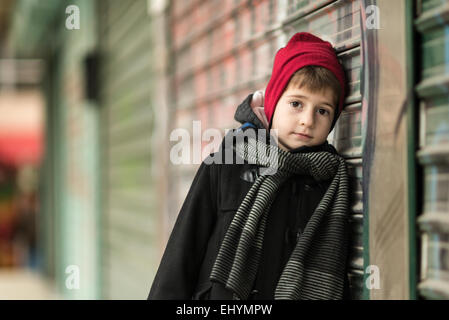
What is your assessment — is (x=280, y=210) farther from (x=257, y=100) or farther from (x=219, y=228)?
(x=257, y=100)

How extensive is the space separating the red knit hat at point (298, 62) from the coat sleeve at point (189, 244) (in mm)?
293

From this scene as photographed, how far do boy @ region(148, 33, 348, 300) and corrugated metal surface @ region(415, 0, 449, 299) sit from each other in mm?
242

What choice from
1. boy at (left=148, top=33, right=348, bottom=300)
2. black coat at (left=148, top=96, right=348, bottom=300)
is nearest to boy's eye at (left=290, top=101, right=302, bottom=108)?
boy at (left=148, top=33, right=348, bottom=300)

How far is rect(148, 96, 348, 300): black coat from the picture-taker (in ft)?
5.62

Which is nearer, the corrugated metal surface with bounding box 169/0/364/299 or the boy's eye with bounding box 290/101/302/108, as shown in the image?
the boy's eye with bounding box 290/101/302/108

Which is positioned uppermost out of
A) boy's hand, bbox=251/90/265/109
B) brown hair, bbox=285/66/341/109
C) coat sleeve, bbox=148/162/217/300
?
brown hair, bbox=285/66/341/109

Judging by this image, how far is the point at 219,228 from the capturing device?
1.79m

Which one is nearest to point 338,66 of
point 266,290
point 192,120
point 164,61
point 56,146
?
point 266,290

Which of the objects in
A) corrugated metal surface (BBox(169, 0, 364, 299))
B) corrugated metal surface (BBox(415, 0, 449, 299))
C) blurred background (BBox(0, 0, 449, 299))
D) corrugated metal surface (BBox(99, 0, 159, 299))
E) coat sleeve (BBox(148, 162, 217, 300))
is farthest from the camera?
corrugated metal surface (BBox(99, 0, 159, 299))

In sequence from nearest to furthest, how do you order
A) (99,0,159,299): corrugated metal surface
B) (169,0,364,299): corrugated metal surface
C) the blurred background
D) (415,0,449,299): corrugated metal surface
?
(415,0,449,299): corrugated metal surface < the blurred background < (169,0,364,299): corrugated metal surface < (99,0,159,299): corrugated metal surface

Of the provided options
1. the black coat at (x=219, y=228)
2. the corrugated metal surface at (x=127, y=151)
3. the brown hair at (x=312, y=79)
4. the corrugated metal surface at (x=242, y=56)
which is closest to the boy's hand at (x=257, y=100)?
the black coat at (x=219, y=228)

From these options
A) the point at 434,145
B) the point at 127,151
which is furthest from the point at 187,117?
the point at 434,145

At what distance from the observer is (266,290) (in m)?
1.71

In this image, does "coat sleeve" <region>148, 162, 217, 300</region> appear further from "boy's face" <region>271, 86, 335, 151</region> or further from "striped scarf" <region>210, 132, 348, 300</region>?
"boy's face" <region>271, 86, 335, 151</region>
